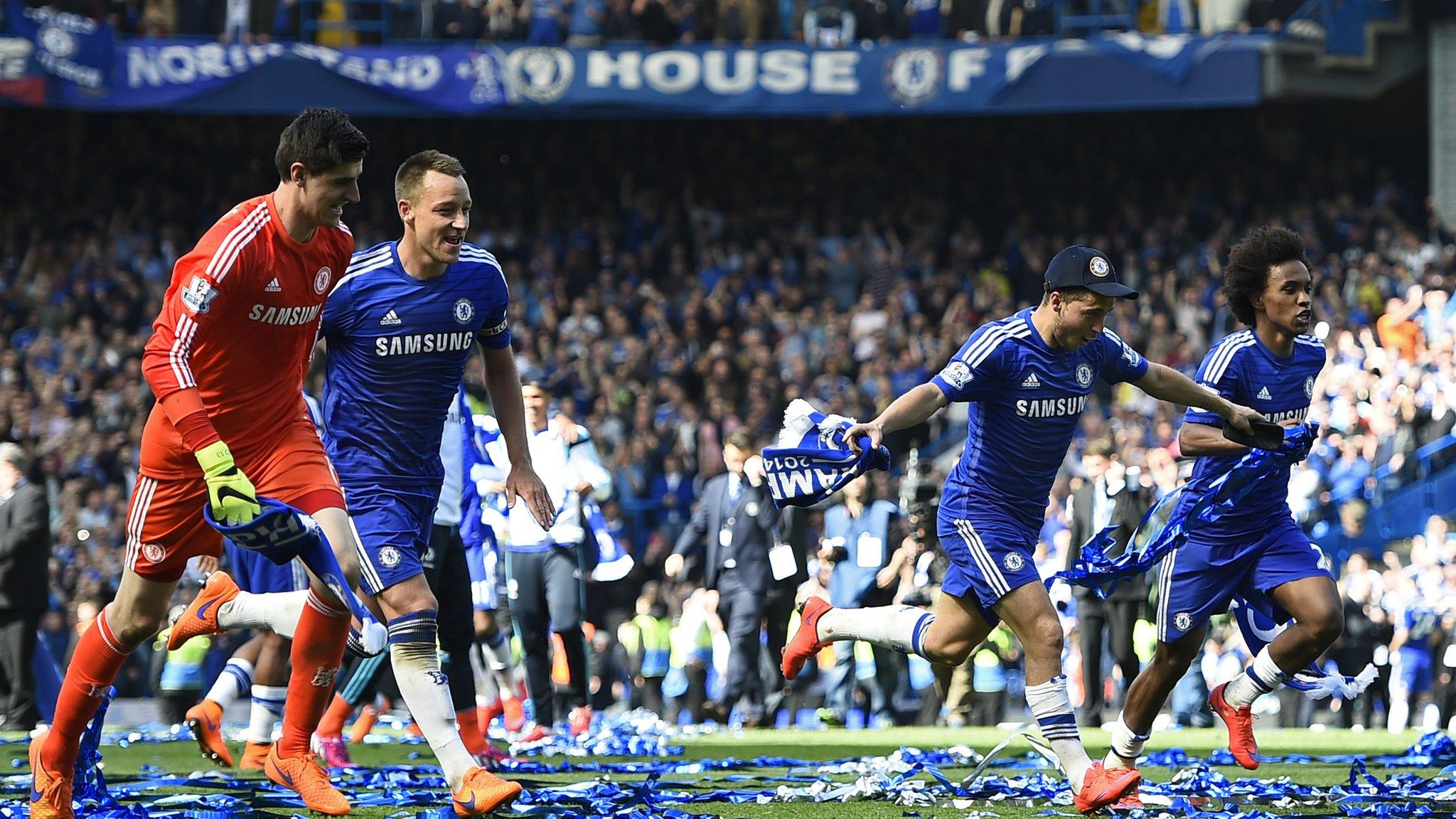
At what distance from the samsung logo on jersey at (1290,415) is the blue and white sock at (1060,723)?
167cm

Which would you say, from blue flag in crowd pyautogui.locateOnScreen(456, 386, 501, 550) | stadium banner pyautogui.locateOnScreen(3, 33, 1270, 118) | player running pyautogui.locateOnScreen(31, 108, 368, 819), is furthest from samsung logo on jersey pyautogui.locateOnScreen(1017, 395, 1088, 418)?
stadium banner pyautogui.locateOnScreen(3, 33, 1270, 118)

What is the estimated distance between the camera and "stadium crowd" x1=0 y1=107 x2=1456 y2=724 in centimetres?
1684

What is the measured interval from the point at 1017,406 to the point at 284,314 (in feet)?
9.49

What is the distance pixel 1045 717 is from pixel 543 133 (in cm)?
2377

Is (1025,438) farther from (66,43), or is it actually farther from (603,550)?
(66,43)

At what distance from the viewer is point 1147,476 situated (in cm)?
1675

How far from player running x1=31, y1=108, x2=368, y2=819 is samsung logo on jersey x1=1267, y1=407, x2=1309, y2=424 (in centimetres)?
402

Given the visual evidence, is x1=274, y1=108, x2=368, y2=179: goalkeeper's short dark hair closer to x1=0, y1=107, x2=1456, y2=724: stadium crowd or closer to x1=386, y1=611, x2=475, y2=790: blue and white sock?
x1=386, y1=611, x2=475, y2=790: blue and white sock

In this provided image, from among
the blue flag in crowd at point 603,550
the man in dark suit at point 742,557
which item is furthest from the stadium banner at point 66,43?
the blue flag in crowd at point 603,550

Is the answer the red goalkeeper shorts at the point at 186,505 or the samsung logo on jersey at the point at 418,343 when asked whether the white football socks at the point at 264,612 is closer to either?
the red goalkeeper shorts at the point at 186,505

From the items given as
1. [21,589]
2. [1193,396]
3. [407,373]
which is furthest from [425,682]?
[21,589]

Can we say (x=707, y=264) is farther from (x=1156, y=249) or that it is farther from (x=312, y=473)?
(x=312, y=473)

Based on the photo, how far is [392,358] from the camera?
6.88 meters

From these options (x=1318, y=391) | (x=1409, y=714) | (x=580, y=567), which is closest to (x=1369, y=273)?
(x=1318, y=391)
